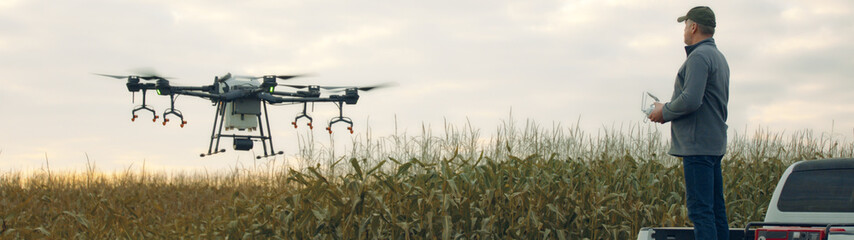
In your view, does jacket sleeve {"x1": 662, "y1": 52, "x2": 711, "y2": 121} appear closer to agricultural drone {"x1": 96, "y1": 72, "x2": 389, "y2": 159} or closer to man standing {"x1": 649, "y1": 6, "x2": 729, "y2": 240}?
man standing {"x1": 649, "y1": 6, "x2": 729, "y2": 240}

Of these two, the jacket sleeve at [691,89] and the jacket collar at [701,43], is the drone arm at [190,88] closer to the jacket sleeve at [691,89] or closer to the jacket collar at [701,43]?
the jacket collar at [701,43]

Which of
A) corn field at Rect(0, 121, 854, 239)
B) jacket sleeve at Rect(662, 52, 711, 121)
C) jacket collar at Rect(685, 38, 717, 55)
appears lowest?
corn field at Rect(0, 121, 854, 239)

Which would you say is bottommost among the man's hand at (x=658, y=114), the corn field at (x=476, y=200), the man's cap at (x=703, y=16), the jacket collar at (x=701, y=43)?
the corn field at (x=476, y=200)

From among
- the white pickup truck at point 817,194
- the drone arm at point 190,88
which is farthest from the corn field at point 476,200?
the drone arm at point 190,88

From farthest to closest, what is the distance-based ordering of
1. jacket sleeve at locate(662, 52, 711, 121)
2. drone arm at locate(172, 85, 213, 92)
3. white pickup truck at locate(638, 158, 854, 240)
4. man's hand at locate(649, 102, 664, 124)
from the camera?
drone arm at locate(172, 85, 213, 92), white pickup truck at locate(638, 158, 854, 240), man's hand at locate(649, 102, 664, 124), jacket sleeve at locate(662, 52, 711, 121)

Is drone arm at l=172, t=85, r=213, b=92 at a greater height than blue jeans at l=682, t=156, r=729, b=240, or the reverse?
drone arm at l=172, t=85, r=213, b=92

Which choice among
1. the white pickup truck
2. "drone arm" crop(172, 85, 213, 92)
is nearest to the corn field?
the white pickup truck

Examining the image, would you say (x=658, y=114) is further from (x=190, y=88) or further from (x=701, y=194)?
(x=190, y=88)

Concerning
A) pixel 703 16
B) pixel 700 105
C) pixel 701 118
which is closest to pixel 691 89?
pixel 700 105
